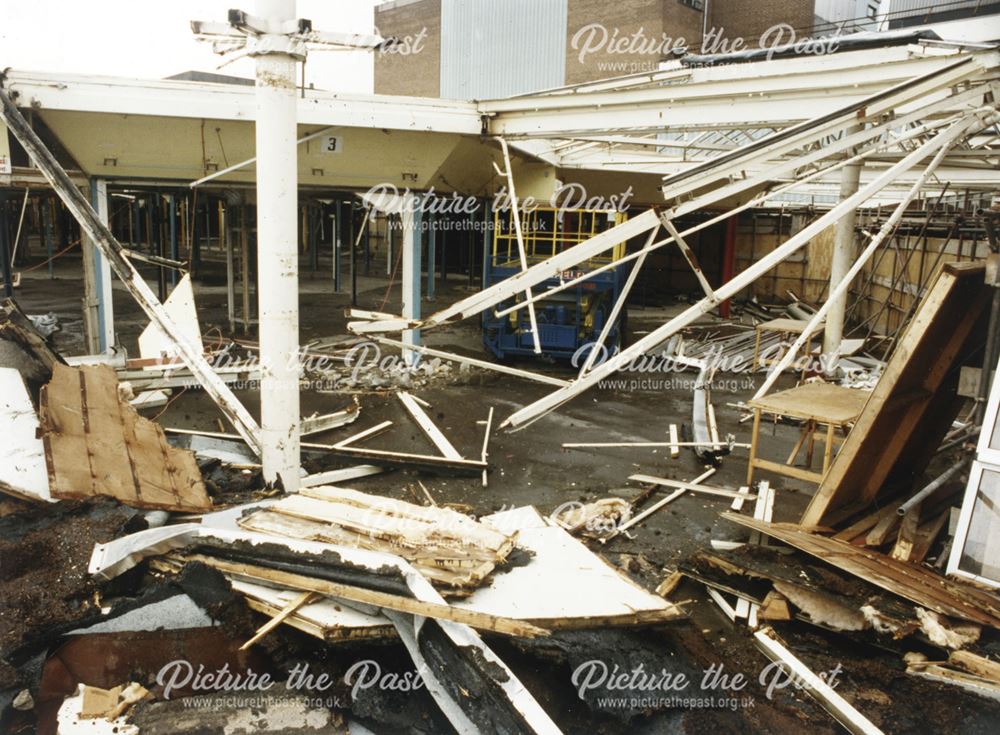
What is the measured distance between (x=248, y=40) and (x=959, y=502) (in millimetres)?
6867

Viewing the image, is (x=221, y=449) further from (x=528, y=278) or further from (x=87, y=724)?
(x=87, y=724)

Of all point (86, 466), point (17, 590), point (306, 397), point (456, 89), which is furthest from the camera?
point (456, 89)

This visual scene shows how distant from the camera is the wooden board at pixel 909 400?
5570 mm

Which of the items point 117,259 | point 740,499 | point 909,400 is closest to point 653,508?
point 740,499

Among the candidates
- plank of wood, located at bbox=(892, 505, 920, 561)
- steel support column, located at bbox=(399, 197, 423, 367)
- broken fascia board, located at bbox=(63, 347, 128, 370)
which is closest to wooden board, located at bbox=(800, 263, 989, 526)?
plank of wood, located at bbox=(892, 505, 920, 561)

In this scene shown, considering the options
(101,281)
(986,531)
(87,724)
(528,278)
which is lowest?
(87,724)

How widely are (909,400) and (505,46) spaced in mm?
29675

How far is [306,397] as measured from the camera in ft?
35.7

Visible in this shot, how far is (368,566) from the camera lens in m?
4.40

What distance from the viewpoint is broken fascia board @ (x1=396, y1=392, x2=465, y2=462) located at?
340 inches

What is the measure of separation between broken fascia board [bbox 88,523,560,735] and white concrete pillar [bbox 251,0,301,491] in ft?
5.05

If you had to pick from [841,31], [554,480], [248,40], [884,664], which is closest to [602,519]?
[554,480]

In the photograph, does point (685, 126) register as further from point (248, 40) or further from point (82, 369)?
point (82, 369)

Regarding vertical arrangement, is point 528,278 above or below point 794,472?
above
